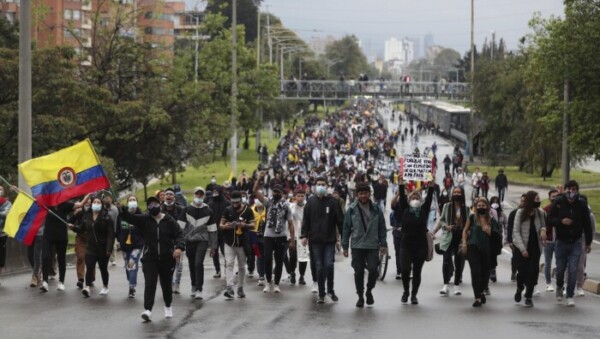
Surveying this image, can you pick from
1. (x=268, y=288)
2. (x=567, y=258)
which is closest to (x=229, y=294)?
(x=268, y=288)

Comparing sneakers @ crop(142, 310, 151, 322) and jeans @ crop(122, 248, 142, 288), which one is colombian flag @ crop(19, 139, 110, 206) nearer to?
jeans @ crop(122, 248, 142, 288)

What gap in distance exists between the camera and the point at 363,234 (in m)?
17.3

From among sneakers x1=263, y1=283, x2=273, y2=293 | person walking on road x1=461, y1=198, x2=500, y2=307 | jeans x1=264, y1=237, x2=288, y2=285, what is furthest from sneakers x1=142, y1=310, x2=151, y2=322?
person walking on road x1=461, y1=198, x2=500, y2=307

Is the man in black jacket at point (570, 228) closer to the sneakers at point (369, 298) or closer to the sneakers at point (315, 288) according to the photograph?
the sneakers at point (369, 298)

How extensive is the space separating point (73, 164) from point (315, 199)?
131 inches

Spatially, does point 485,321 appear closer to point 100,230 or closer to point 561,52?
point 100,230

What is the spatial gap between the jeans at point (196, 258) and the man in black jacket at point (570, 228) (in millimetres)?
4894

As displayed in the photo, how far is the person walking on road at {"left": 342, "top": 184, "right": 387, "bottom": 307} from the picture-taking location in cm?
1723

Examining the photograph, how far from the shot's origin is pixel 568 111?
4628 cm

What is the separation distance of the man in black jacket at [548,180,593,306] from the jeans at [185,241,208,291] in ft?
16.1

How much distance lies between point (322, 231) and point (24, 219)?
14.7ft

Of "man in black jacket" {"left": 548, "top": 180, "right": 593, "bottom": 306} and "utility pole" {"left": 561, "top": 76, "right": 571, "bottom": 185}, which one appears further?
"utility pole" {"left": 561, "top": 76, "right": 571, "bottom": 185}

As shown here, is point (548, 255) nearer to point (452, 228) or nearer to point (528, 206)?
point (452, 228)

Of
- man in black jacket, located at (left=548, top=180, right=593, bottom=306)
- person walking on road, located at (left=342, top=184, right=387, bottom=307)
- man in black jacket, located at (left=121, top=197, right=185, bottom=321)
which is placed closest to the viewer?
man in black jacket, located at (left=121, top=197, right=185, bottom=321)
